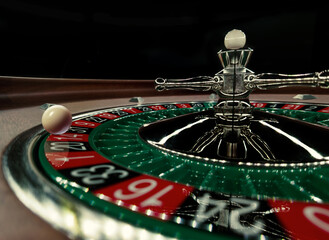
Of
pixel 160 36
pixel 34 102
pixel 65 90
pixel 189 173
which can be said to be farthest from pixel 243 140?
pixel 160 36

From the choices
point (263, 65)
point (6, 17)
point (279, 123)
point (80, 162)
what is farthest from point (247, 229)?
point (263, 65)

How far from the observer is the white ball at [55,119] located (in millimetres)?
929

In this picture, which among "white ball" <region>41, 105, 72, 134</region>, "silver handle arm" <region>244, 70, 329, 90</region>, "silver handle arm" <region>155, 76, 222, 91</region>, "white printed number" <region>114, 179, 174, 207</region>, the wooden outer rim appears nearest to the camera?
"white printed number" <region>114, 179, 174, 207</region>

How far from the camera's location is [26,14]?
228 centimetres

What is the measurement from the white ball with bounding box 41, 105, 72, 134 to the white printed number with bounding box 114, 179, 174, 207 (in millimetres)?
456

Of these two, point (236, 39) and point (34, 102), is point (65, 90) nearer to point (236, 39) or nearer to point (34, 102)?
point (34, 102)

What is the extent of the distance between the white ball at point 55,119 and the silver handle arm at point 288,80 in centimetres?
73

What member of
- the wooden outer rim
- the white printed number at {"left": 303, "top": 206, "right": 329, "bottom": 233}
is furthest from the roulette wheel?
the wooden outer rim

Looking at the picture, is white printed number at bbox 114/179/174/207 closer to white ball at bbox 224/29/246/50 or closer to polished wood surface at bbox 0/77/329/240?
polished wood surface at bbox 0/77/329/240

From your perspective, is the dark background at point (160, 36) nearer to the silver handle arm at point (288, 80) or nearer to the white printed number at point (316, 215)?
the silver handle arm at point (288, 80)

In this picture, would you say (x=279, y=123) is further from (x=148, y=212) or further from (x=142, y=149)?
(x=148, y=212)

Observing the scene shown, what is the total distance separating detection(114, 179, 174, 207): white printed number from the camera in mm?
538

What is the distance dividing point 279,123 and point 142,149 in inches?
32.3

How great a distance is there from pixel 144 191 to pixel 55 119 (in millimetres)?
510
